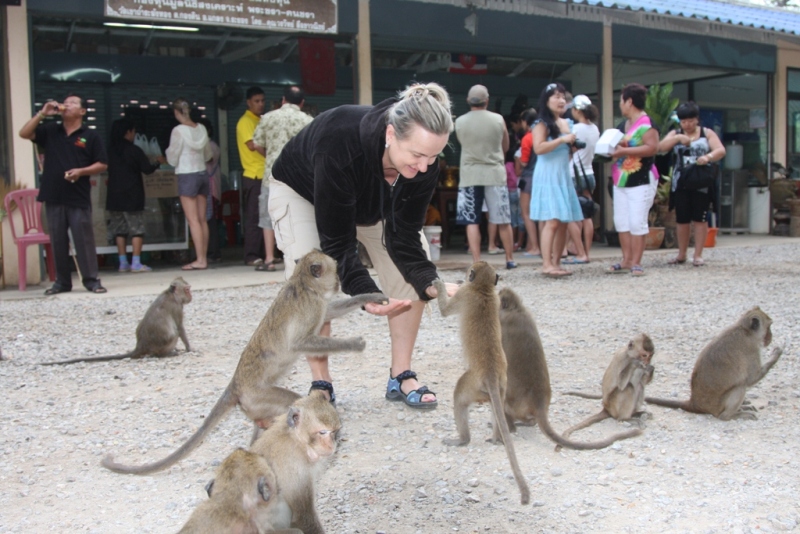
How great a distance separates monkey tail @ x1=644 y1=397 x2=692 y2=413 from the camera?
15.0ft

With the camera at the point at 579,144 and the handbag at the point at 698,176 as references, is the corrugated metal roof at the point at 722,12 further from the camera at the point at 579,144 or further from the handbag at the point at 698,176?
the handbag at the point at 698,176

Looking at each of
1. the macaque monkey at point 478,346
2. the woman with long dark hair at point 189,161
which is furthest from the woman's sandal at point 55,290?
the macaque monkey at point 478,346

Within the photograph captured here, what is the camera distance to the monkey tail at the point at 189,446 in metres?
3.58

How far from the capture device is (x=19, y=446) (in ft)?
14.2

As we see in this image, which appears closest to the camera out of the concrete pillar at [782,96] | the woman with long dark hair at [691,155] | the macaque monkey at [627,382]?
the macaque monkey at [627,382]

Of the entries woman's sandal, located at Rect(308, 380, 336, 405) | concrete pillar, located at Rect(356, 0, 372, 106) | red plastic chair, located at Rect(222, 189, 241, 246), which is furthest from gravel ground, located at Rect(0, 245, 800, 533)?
red plastic chair, located at Rect(222, 189, 241, 246)

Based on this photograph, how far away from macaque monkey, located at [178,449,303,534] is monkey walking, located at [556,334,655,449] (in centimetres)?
193

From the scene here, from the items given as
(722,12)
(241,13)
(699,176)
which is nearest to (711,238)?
(699,176)

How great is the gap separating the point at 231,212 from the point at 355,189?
12.1m

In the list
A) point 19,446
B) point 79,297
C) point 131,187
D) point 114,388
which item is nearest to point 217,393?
point 114,388

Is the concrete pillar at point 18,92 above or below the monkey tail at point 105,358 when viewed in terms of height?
above

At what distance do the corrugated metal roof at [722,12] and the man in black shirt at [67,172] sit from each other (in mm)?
7368

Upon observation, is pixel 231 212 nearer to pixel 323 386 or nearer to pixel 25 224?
pixel 25 224

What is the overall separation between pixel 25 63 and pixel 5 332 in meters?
3.72
